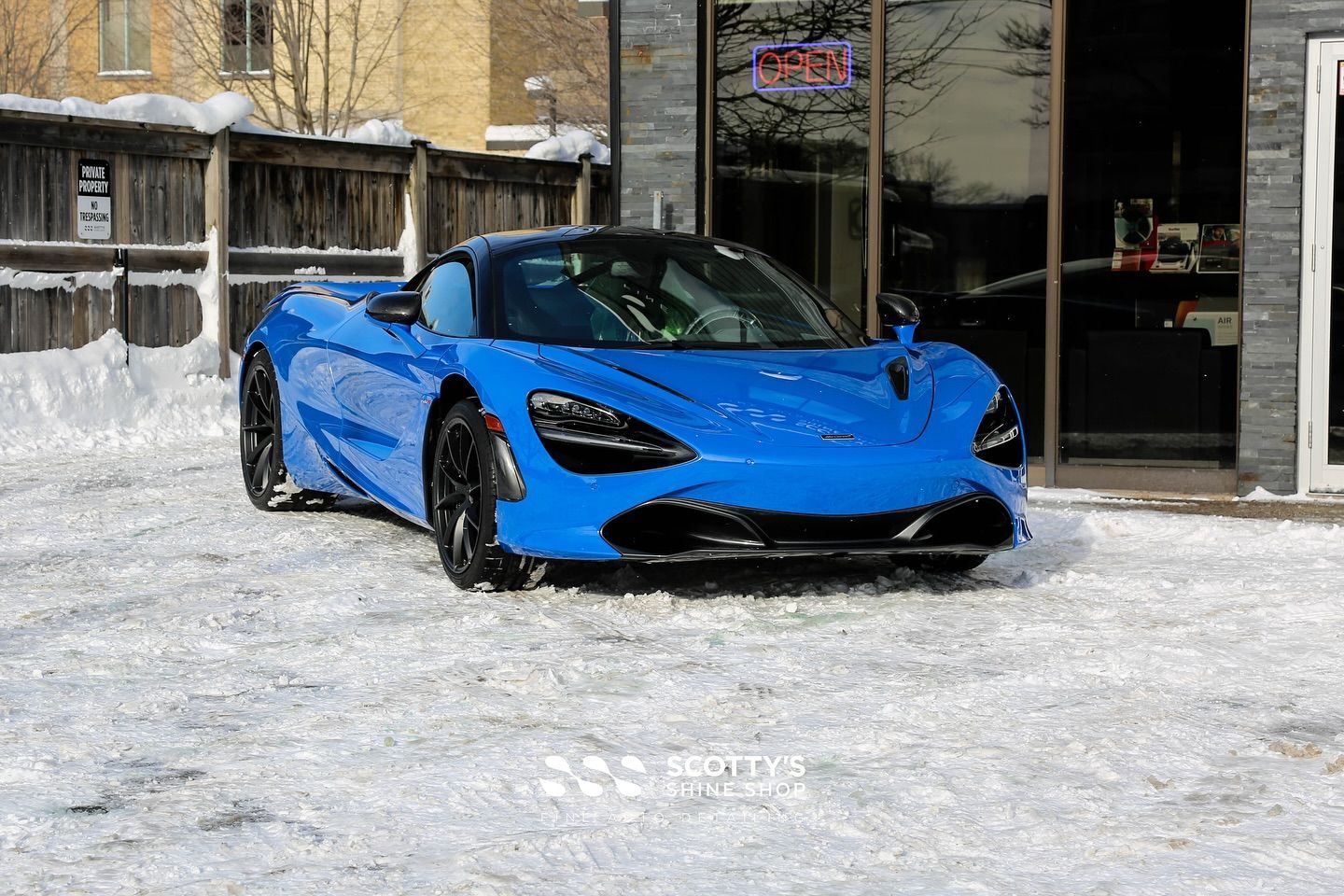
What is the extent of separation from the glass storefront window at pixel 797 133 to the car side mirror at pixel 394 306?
472cm

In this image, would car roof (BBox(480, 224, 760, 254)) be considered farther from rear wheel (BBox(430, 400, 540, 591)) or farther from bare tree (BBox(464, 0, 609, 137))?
bare tree (BBox(464, 0, 609, 137))

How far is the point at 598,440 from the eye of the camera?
19.8 feet

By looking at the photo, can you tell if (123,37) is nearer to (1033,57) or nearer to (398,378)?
(1033,57)

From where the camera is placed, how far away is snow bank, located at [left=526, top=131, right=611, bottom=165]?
63.8 feet

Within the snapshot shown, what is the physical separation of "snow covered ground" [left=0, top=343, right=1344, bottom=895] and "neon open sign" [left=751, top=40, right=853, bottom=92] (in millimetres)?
4583

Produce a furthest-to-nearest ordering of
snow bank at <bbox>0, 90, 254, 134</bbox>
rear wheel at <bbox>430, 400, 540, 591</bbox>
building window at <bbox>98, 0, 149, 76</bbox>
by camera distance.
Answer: building window at <bbox>98, 0, 149, 76</bbox>
snow bank at <bbox>0, 90, 254, 134</bbox>
rear wheel at <bbox>430, 400, 540, 591</bbox>

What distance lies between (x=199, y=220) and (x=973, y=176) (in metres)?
6.81

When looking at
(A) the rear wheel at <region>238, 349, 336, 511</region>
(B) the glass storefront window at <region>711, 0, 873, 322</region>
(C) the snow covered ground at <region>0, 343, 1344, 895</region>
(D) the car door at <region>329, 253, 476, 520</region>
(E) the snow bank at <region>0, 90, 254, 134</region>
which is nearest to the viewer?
(C) the snow covered ground at <region>0, 343, 1344, 895</region>

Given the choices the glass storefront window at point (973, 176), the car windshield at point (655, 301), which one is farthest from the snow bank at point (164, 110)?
the car windshield at point (655, 301)

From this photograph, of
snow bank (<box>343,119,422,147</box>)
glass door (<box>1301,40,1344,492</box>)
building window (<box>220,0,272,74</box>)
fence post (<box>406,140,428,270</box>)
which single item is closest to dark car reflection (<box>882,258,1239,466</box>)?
glass door (<box>1301,40,1344,492</box>)

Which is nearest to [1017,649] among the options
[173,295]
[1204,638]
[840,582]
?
[1204,638]

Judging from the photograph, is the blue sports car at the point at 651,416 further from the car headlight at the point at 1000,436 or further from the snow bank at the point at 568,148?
the snow bank at the point at 568,148

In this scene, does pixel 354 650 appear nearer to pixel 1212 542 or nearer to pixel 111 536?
pixel 111 536

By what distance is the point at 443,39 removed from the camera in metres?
28.6
